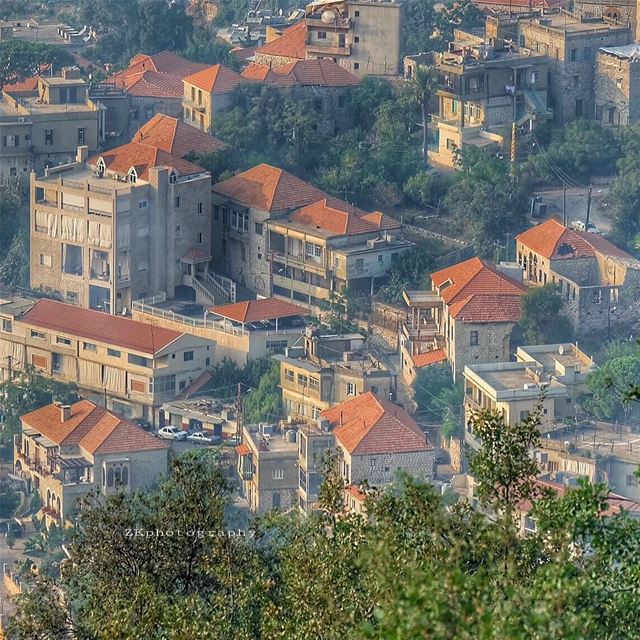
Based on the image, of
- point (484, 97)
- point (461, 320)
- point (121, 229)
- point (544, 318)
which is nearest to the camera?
point (461, 320)

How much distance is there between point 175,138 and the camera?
30625 millimetres

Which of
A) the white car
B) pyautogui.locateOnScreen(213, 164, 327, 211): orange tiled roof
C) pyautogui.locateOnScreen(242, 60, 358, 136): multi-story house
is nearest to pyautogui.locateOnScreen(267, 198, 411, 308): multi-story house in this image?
pyautogui.locateOnScreen(213, 164, 327, 211): orange tiled roof

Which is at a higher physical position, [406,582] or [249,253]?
[406,582]

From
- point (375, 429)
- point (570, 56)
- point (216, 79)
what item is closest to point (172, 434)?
point (375, 429)

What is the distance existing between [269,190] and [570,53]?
16.5 ft

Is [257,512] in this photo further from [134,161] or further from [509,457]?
[509,457]

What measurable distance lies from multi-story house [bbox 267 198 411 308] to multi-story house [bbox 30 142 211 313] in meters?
0.85

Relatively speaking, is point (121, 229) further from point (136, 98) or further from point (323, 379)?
point (136, 98)

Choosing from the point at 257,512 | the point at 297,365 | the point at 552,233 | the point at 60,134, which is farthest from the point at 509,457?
the point at 60,134

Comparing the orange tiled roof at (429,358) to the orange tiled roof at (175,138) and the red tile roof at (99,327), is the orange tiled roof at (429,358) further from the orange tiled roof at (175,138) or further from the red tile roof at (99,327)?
the orange tiled roof at (175,138)

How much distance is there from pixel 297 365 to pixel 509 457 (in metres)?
14.1

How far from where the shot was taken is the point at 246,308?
27891 mm

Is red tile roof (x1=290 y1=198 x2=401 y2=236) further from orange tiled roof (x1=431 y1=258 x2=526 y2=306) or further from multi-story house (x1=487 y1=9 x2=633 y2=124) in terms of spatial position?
multi-story house (x1=487 y1=9 x2=633 y2=124)

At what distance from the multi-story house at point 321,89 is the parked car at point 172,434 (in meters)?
6.43
